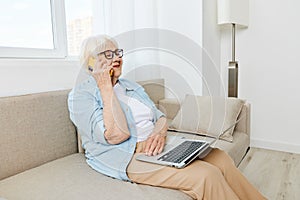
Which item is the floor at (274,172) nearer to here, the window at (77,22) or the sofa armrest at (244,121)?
the sofa armrest at (244,121)

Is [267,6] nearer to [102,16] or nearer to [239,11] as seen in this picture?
[239,11]

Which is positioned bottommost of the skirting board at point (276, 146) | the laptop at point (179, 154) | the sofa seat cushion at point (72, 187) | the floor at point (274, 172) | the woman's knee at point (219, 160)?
the floor at point (274, 172)

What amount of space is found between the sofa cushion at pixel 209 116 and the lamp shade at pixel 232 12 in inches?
33.3

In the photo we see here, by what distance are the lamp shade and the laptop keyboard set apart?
4.92 ft

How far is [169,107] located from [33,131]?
1161mm

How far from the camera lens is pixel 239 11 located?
244 cm

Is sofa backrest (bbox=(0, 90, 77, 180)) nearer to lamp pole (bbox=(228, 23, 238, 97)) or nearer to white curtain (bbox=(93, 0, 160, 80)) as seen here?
white curtain (bbox=(93, 0, 160, 80))

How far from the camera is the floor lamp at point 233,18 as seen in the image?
7.80ft

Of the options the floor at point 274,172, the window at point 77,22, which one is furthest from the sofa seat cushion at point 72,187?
the floor at point 274,172

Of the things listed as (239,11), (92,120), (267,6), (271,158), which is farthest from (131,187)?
(267,6)

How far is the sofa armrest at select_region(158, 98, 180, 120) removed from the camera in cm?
218

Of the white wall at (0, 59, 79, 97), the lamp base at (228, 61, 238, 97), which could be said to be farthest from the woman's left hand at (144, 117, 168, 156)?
the lamp base at (228, 61, 238, 97)

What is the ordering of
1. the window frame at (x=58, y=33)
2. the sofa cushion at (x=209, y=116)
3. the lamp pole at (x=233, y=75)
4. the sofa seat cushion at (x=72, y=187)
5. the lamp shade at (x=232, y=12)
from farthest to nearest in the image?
the lamp pole at (x=233, y=75), the lamp shade at (x=232, y=12), the sofa cushion at (x=209, y=116), the window frame at (x=58, y=33), the sofa seat cushion at (x=72, y=187)

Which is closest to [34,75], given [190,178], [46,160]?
[46,160]
